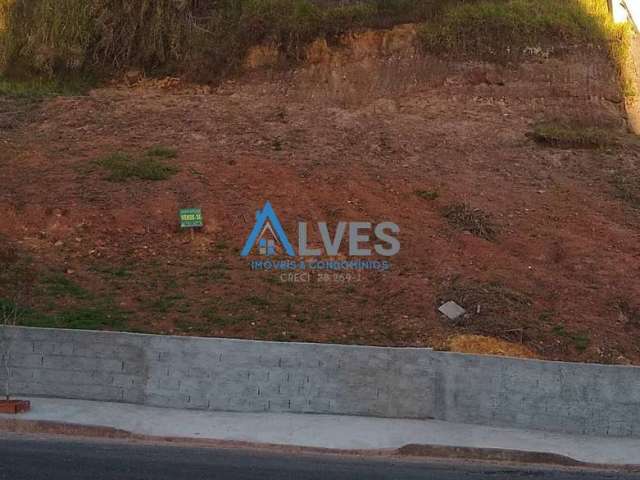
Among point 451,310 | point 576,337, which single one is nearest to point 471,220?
point 451,310

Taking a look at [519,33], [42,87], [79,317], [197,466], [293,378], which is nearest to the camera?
[197,466]

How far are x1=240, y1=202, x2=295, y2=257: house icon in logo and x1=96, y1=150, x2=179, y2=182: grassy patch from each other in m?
2.34

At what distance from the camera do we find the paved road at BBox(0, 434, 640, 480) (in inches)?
282

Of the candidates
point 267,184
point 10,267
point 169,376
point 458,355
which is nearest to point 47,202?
point 10,267

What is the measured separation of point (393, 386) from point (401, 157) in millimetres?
7179

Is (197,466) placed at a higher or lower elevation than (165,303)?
lower

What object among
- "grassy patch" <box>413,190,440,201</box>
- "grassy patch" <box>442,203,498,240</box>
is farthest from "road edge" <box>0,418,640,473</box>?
"grassy patch" <box>413,190,440,201</box>

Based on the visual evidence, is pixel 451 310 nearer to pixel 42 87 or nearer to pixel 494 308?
pixel 494 308

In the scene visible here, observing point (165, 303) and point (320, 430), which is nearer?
point (320, 430)

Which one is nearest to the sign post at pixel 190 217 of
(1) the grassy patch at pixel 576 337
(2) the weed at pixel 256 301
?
(2) the weed at pixel 256 301

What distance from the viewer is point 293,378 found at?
31.8ft

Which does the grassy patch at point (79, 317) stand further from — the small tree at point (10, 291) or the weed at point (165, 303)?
the weed at point (165, 303)

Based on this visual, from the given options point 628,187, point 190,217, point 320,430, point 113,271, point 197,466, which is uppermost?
point 628,187

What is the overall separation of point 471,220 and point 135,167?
6505 millimetres
